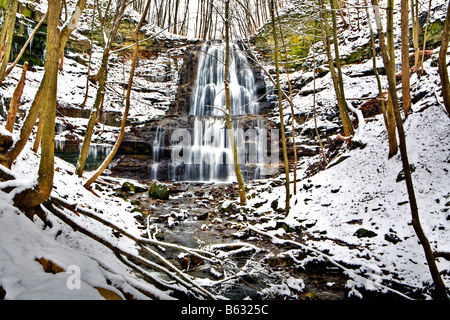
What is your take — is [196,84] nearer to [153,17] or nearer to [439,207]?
[439,207]

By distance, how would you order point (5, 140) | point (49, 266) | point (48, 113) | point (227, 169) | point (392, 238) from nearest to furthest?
1. point (49, 266)
2. point (48, 113)
3. point (5, 140)
4. point (392, 238)
5. point (227, 169)

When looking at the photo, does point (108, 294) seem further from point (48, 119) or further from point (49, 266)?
point (48, 119)

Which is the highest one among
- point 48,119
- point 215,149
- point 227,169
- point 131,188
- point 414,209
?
point 215,149

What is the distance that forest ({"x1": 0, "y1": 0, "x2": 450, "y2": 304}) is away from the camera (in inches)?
101

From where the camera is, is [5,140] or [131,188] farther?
[131,188]

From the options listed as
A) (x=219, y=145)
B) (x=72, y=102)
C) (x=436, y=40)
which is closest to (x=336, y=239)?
(x=219, y=145)

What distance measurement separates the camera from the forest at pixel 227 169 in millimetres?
2553

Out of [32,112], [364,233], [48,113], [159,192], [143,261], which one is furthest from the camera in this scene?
[159,192]

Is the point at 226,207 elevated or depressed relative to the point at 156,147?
depressed

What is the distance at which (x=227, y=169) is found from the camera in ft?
45.6

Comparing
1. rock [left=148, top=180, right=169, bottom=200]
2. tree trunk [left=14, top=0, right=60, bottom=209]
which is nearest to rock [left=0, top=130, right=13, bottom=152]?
tree trunk [left=14, top=0, right=60, bottom=209]

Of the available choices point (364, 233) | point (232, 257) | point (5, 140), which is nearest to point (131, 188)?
point (232, 257)

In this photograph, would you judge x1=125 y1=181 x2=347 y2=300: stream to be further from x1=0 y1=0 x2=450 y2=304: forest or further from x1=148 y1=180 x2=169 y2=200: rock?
Answer: x1=148 y1=180 x2=169 y2=200: rock

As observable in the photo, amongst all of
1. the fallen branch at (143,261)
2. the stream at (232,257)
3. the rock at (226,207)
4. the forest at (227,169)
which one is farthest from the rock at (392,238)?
the rock at (226,207)
